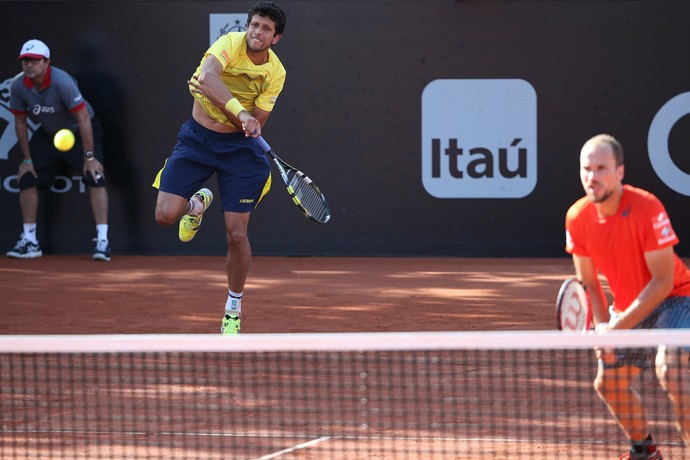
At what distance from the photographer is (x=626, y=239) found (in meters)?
3.54

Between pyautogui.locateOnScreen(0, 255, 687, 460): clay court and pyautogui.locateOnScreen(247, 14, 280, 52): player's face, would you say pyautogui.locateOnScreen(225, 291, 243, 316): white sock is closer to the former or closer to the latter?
pyautogui.locateOnScreen(0, 255, 687, 460): clay court

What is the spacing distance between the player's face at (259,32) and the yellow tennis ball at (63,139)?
4.10 metres

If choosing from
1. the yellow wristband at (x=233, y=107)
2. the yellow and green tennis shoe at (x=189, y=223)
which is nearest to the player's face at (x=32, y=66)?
the yellow and green tennis shoe at (x=189, y=223)

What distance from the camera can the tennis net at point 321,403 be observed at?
3.08m

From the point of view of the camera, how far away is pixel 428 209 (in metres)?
9.70

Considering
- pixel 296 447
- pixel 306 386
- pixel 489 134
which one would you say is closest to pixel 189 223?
pixel 306 386

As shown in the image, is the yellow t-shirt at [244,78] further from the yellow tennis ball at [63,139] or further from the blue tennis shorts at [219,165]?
the yellow tennis ball at [63,139]

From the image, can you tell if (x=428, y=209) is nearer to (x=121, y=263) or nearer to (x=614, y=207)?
(x=121, y=263)

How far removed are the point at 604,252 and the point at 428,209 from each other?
6.10 m

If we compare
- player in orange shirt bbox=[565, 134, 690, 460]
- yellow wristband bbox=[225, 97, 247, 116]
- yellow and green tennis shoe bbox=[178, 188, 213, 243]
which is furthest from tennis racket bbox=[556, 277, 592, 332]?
yellow and green tennis shoe bbox=[178, 188, 213, 243]

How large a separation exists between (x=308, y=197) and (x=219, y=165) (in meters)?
0.65

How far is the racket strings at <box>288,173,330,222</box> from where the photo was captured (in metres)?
6.08

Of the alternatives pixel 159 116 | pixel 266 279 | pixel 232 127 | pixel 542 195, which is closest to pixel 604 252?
pixel 232 127

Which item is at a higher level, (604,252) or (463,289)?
(604,252)
